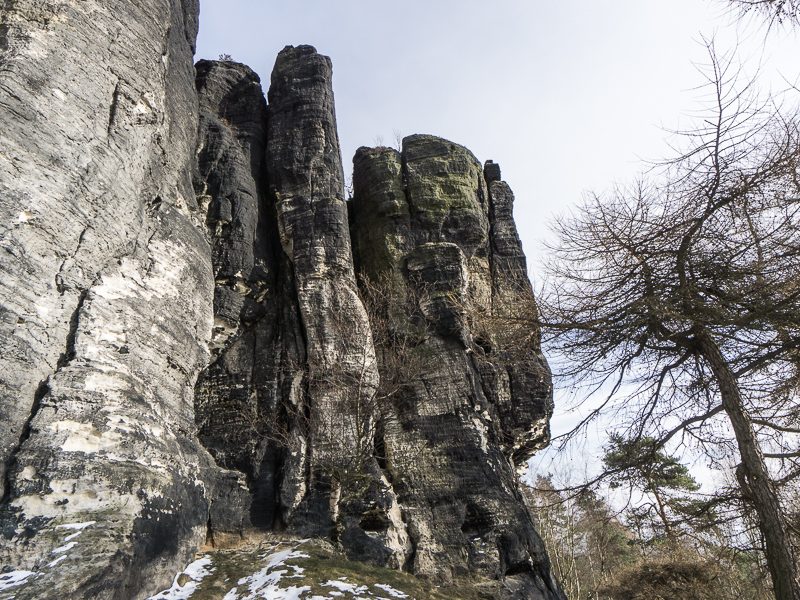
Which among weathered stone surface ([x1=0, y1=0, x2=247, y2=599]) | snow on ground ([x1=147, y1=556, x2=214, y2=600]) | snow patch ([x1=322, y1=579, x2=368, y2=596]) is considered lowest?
snow patch ([x1=322, y1=579, x2=368, y2=596])

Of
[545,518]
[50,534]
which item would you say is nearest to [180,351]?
[50,534]

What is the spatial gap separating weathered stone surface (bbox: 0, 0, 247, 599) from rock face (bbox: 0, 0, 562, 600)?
0.07 feet

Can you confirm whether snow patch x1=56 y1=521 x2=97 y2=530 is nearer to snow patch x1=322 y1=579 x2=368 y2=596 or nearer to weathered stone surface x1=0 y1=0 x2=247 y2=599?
weathered stone surface x1=0 y1=0 x2=247 y2=599

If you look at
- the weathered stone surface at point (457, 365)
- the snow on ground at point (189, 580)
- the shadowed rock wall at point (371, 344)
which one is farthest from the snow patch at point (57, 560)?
the weathered stone surface at point (457, 365)

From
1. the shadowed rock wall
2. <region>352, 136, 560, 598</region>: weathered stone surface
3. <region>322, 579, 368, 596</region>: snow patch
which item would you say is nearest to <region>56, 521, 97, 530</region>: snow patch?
<region>322, 579, 368, 596</region>: snow patch

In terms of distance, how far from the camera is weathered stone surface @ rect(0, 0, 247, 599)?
14.6 ft

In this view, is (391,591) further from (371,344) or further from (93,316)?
(371,344)

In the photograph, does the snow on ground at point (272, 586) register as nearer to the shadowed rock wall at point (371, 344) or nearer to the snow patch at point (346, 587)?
the snow patch at point (346, 587)

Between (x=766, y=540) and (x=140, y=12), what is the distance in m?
9.95

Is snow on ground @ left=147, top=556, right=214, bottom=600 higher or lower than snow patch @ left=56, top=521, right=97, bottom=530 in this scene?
lower

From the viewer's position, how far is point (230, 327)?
1035 centimetres

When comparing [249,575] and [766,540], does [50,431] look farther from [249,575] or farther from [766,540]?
[766,540]

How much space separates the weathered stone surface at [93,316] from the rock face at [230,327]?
2 centimetres

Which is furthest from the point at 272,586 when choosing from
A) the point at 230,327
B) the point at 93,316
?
the point at 230,327
